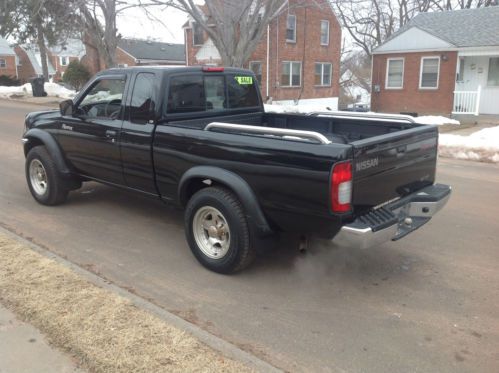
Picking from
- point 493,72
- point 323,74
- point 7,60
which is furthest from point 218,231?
point 7,60

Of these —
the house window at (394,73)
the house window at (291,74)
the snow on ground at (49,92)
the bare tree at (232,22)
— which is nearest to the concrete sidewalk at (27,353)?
the bare tree at (232,22)

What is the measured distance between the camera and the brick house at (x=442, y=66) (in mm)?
19969

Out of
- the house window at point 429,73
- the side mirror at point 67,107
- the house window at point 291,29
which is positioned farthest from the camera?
the house window at point 291,29

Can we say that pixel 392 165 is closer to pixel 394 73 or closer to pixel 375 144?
pixel 375 144

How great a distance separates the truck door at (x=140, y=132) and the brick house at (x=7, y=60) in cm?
6415

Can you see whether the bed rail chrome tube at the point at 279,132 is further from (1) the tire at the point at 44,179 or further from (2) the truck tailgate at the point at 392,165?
(1) the tire at the point at 44,179

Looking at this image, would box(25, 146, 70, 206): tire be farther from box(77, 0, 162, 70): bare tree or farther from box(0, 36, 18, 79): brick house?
box(0, 36, 18, 79): brick house

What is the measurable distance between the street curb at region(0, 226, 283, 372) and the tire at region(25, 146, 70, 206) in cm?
162

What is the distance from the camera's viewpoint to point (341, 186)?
3.60 metres

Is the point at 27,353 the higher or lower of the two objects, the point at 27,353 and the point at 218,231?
the lower

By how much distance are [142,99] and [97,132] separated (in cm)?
82

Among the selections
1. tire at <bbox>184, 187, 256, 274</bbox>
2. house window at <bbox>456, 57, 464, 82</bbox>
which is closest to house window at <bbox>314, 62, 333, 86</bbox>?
house window at <bbox>456, 57, 464, 82</bbox>

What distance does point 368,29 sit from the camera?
4244 centimetres

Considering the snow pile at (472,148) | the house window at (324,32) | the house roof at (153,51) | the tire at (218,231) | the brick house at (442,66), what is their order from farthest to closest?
the house roof at (153,51) < the house window at (324,32) < the brick house at (442,66) < the snow pile at (472,148) < the tire at (218,231)
